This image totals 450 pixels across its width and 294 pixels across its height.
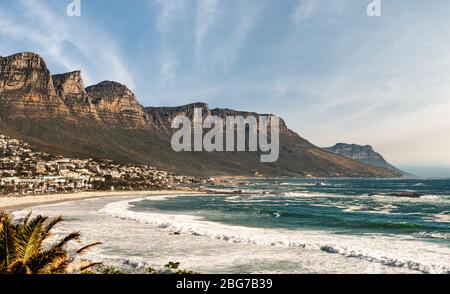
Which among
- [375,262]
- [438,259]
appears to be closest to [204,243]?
[375,262]

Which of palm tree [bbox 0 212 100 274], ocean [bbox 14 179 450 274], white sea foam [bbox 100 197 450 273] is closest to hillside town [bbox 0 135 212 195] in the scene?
ocean [bbox 14 179 450 274]

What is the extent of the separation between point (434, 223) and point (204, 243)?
31036 millimetres

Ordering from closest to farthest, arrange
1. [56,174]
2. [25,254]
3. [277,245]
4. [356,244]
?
[25,254]
[277,245]
[356,244]
[56,174]

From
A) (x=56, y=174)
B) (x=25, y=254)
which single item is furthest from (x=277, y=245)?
(x=56, y=174)

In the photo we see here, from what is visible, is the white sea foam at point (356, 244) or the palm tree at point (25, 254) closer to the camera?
the palm tree at point (25, 254)

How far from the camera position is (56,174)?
12731 centimetres

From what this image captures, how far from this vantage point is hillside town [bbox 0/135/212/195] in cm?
10100

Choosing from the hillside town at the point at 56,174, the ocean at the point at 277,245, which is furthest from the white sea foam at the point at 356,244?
the hillside town at the point at 56,174

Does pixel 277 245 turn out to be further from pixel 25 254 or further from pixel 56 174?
pixel 56 174

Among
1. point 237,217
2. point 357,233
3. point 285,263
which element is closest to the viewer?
point 285,263

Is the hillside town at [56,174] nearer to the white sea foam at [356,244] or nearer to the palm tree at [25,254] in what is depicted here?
the white sea foam at [356,244]

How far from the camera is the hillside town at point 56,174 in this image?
101 m

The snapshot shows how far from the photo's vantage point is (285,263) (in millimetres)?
22375
